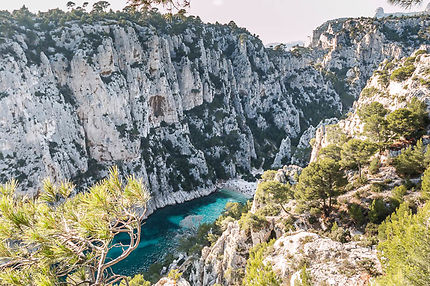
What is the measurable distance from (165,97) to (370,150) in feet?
182

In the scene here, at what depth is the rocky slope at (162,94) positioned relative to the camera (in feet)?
141

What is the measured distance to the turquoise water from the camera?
3614cm

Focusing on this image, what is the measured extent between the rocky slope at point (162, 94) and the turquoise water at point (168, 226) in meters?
4.66

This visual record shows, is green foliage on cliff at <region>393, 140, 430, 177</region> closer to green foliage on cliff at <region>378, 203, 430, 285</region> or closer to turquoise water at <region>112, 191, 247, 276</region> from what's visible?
green foliage on cliff at <region>378, 203, 430, 285</region>

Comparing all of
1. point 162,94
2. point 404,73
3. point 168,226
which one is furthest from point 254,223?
point 162,94

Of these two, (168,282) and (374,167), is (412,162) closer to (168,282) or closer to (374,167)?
(374,167)

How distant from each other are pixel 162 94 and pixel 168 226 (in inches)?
1435

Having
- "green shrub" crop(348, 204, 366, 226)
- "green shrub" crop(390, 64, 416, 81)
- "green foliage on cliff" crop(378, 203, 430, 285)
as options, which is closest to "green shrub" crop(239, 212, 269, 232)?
"green shrub" crop(348, 204, 366, 226)

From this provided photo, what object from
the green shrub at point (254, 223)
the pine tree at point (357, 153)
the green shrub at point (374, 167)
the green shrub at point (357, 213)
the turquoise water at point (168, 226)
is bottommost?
the turquoise water at point (168, 226)

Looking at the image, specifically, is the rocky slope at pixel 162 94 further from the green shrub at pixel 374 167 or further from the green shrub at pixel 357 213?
the green shrub at pixel 374 167

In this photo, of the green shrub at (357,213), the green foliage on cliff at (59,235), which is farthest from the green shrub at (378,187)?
the green foliage on cliff at (59,235)

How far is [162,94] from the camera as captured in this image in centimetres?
6669

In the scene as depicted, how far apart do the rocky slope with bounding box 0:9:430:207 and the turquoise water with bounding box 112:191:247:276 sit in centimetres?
466

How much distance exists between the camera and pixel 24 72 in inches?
1661
